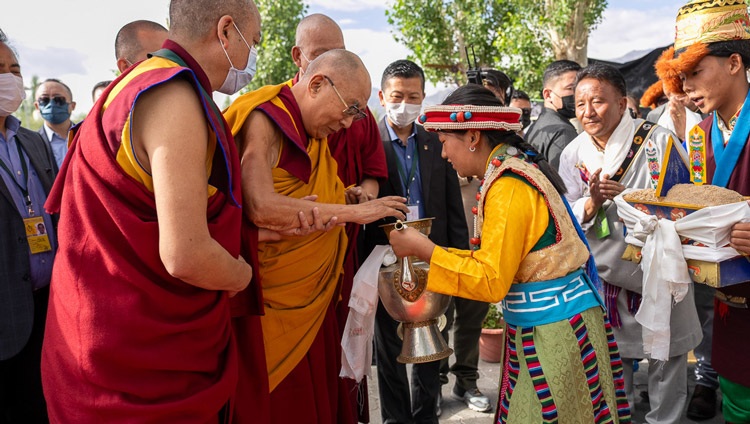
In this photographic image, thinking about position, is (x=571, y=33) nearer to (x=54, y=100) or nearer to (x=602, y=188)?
(x=602, y=188)

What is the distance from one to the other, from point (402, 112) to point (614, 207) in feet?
5.14

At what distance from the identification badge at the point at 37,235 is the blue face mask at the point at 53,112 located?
336cm

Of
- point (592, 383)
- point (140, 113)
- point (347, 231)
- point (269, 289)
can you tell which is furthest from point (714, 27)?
point (140, 113)

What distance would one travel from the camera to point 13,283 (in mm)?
2824

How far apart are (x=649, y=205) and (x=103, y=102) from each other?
238cm

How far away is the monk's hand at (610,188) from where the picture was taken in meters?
3.44

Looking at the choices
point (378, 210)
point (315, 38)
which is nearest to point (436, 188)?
point (315, 38)

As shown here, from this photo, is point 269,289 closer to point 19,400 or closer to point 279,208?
point 279,208

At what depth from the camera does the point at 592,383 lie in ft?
7.61

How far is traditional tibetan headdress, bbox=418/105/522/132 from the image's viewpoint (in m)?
2.42

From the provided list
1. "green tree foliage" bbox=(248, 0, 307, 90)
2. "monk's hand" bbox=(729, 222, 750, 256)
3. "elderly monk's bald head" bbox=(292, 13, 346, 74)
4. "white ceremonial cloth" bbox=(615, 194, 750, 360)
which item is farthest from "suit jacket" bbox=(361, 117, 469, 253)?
"green tree foliage" bbox=(248, 0, 307, 90)

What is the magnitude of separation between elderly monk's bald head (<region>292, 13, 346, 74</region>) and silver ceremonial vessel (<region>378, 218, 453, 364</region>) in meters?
1.56

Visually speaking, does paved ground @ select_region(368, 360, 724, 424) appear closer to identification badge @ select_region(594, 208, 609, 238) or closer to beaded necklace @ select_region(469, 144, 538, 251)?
identification badge @ select_region(594, 208, 609, 238)

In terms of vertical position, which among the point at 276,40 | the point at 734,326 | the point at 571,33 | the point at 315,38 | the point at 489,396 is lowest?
the point at 489,396
